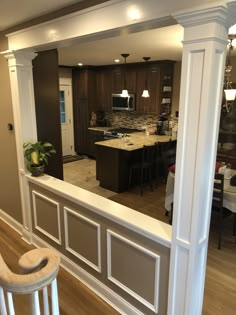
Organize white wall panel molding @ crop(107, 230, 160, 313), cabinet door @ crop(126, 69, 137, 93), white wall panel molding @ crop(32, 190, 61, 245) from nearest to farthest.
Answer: white wall panel molding @ crop(107, 230, 160, 313) → white wall panel molding @ crop(32, 190, 61, 245) → cabinet door @ crop(126, 69, 137, 93)

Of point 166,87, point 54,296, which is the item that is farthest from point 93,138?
point 54,296

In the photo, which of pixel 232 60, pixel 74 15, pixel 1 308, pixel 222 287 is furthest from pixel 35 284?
pixel 232 60

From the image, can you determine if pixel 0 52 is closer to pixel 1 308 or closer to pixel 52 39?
pixel 52 39

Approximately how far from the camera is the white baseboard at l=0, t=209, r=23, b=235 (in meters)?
3.35

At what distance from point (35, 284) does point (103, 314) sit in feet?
5.22

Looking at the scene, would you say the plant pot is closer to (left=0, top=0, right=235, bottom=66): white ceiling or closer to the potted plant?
the potted plant

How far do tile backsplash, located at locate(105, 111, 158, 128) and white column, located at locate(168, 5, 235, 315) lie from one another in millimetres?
4838

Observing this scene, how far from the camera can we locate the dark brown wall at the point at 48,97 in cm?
297

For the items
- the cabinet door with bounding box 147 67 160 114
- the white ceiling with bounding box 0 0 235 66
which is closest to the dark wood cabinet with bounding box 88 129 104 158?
the cabinet door with bounding box 147 67 160 114

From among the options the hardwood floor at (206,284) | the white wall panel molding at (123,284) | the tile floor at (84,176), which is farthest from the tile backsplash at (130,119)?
the white wall panel molding at (123,284)

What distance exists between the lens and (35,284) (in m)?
0.85

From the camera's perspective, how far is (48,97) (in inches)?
121

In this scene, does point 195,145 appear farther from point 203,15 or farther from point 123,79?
point 123,79

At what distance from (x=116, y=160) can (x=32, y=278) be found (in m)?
3.82
